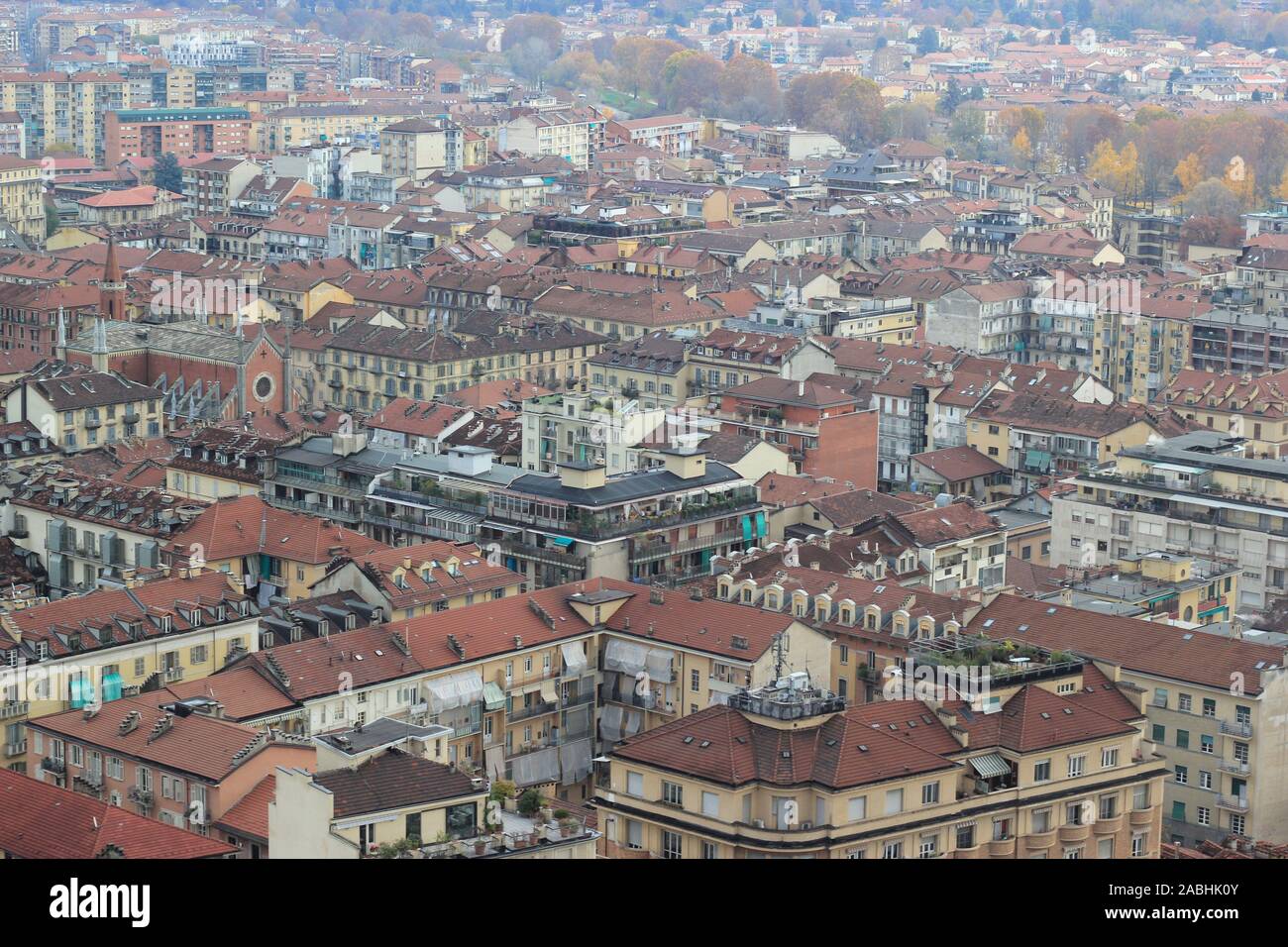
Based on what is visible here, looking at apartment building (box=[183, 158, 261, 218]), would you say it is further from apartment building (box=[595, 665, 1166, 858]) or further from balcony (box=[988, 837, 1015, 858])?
balcony (box=[988, 837, 1015, 858])

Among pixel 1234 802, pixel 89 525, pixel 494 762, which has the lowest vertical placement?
pixel 1234 802

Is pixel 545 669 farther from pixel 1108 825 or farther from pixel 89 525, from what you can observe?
pixel 89 525

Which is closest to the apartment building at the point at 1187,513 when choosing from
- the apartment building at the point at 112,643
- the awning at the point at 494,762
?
the awning at the point at 494,762

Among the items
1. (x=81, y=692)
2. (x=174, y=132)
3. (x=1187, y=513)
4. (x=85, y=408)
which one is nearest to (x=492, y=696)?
(x=81, y=692)

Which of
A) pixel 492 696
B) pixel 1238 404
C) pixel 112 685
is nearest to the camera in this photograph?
pixel 112 685

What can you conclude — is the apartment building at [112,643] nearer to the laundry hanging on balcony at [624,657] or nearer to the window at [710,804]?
the laundry hanging on balcony at [624,657]

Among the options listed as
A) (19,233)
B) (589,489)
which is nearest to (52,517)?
(589,489)

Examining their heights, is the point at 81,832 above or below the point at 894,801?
above
